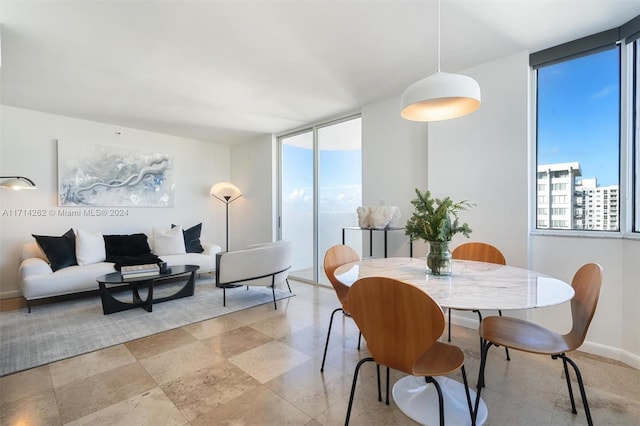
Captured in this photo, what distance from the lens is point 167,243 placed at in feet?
14.9

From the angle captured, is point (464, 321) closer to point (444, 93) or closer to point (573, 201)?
point (573, 201)

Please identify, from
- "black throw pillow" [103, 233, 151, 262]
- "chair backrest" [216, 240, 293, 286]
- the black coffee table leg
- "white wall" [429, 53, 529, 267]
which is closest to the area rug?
the black coffee table leg

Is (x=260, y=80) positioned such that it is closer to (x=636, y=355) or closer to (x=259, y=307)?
(x=259, y=307)

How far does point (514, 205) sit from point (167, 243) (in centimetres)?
466

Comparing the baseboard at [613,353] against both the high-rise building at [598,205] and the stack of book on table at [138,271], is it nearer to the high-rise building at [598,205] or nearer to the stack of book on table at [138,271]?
the high-rise building at [598,205]

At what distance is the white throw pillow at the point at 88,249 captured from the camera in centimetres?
375

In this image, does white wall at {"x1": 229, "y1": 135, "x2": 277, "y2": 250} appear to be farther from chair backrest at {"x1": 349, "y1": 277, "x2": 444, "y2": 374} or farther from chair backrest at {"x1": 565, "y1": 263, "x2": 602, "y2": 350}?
chair backrest at {"x1": 565, "y1": 263, "x2": 602, "y2": 350}

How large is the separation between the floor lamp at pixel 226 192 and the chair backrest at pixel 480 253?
4346mm

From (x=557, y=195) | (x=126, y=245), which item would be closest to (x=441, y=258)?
(x=557, y=195)

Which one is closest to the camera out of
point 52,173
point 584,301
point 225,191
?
point 584,301

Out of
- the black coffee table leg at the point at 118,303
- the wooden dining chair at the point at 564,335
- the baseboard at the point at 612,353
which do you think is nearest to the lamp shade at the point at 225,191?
the black coffee table leg at the point at 118,303

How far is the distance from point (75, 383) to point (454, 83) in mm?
3017

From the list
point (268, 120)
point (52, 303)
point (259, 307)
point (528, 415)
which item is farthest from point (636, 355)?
point (52, 303)

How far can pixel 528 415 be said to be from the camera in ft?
5.29
